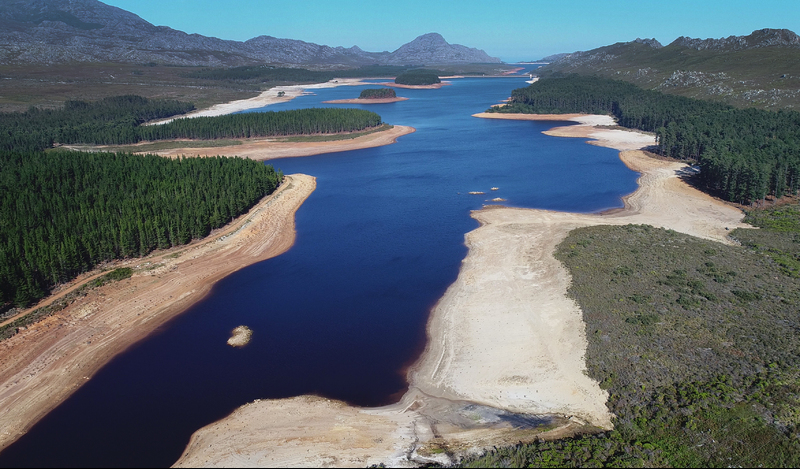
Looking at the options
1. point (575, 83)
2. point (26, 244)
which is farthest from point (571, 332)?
point (575, 83)

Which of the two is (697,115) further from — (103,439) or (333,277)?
(103,439)

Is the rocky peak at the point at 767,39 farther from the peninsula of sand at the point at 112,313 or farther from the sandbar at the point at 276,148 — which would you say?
the peninsula of sand at the point at 112,313

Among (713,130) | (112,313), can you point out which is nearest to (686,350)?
(112,313)

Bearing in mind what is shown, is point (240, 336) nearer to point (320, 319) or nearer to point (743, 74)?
point (320, 319)

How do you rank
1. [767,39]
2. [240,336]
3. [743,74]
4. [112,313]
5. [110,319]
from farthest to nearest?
[767,39] < [743,74] < [112,313] < [110,319] < [240,336]

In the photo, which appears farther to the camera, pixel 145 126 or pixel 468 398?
pixel 145 126

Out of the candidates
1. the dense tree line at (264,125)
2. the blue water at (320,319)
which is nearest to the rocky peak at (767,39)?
the blue water at (320,319)
